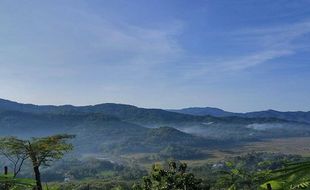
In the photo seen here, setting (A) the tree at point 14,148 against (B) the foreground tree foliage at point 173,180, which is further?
Result: (B) the foreground tree foliage at point 173,180

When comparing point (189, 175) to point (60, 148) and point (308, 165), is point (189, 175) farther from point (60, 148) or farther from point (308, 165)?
point (308, 165)

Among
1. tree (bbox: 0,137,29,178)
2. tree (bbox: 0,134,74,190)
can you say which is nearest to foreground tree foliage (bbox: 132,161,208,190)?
tree (bbox: 0,134,74,190)

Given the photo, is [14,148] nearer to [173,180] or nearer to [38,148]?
[38,148]

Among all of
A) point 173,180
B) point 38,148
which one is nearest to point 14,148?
point 38,148

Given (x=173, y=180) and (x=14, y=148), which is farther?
(x=173, y=180)

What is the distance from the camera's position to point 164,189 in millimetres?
50219

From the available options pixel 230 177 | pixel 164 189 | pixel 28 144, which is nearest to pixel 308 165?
pixel 230 177

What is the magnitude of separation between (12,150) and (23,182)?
42503mm

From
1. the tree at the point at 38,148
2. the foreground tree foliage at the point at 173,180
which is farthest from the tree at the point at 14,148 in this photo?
the foreground tree foliage at the point at 173,180

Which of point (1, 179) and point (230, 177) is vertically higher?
point (1, 179)

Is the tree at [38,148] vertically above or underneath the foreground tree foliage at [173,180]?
above

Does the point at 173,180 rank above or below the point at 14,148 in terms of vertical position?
below

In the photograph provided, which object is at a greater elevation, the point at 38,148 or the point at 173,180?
the point at 38,148

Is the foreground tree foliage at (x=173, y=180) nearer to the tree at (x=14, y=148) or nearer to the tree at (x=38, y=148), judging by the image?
the tree at (x=38, y=148)
